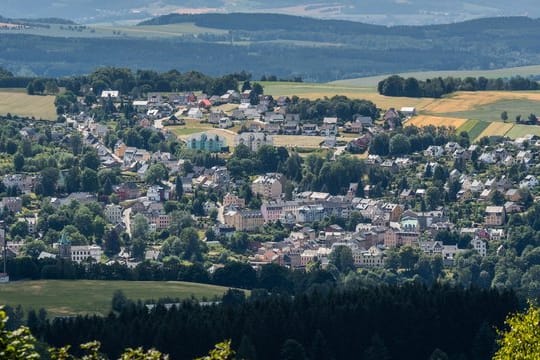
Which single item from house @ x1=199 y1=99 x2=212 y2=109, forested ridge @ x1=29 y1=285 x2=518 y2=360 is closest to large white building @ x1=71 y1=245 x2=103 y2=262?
forested ridge @ x1=29 y1=285 x2=518 y2=360

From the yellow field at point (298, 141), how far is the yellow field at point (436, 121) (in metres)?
6.05

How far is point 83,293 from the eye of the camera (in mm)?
80188

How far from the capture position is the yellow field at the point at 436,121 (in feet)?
445

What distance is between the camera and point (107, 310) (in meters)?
75.1

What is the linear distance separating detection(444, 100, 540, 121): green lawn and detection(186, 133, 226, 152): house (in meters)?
15.7

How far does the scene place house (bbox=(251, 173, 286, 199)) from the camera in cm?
12139

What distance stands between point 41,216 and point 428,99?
42.5m

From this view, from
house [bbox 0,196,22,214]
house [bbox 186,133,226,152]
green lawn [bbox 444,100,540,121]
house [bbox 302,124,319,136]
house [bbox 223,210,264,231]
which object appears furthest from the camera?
green lawn [bbox 444,100,540,121]

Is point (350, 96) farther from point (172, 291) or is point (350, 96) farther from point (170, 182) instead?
point (172, 291)

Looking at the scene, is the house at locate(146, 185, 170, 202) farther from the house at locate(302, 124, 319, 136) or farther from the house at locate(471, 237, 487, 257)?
the house at locate(471, 237, 487, 257)

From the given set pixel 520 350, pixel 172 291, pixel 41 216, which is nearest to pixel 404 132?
pixel 41 216

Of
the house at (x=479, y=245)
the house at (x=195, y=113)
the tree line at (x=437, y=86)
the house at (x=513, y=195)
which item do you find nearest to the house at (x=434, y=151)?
the house at (x=513, y=195)

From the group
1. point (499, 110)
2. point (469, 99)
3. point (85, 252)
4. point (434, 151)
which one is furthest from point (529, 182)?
point (85, 252)

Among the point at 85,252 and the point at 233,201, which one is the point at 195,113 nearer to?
the point at 233,201
